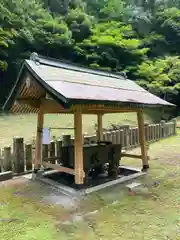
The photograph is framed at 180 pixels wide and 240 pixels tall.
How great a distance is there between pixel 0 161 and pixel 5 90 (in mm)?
12976

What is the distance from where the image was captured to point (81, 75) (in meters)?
5.46

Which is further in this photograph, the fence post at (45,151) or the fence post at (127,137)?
the fence post at (127,137)

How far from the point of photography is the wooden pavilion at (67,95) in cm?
420

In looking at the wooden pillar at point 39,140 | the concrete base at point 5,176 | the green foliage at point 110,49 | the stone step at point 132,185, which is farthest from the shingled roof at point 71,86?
the green foliage at point 110,49

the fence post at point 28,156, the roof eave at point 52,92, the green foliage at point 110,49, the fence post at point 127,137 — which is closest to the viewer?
the roof eave at point 52,92

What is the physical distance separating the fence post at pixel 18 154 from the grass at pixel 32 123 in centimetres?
331

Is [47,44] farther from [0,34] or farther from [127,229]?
[127,229]

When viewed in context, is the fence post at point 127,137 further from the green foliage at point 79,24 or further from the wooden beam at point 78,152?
the green foliage at point 79,24

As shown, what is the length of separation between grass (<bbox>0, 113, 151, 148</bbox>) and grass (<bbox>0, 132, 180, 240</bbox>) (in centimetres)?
524

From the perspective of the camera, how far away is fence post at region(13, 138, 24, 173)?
5.86 meters

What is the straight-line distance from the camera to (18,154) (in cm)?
589

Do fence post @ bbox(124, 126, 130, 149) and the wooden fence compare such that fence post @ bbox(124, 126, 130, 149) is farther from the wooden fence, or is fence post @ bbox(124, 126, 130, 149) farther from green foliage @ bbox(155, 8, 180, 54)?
green foliage @ bbox(155, 8, 180, 54)

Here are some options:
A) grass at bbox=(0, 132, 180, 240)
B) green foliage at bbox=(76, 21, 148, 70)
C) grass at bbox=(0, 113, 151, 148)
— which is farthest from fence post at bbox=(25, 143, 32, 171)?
green foliage at bbox=(76, 21, 148, 70)

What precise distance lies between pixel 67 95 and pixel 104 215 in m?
1.96
